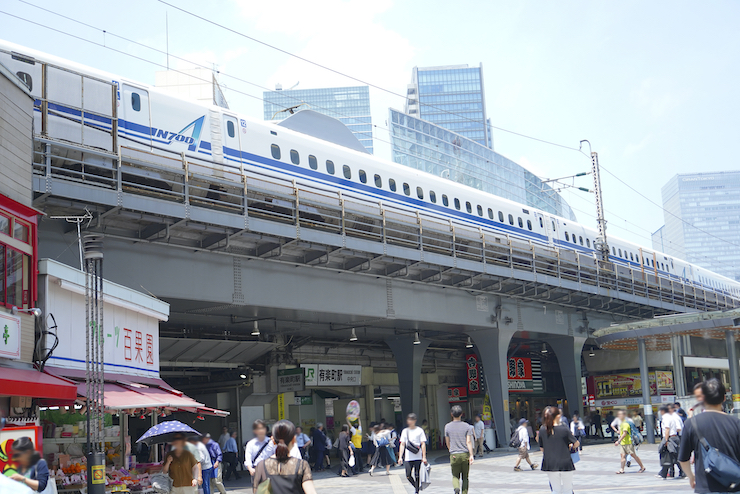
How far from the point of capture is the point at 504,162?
159500 mm

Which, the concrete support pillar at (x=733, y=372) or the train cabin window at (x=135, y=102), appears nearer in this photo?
the train cabin window at (x=135, y=102)

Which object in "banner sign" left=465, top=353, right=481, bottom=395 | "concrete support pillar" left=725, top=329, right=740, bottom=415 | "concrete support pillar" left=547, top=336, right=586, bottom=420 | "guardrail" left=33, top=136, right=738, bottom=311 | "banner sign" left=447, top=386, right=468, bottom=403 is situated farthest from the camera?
"banner sign" left=447, top=386, right=468, bottom=403

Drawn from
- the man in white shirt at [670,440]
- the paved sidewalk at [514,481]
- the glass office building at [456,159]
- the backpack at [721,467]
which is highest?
the glass office building at [456,159]

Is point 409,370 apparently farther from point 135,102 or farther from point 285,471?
point 285,471

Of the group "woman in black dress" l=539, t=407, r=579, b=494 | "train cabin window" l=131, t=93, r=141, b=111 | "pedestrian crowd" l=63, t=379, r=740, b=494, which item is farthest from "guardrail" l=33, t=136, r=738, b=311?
"woman in black dress" l=539, t=407, r=579, b=494

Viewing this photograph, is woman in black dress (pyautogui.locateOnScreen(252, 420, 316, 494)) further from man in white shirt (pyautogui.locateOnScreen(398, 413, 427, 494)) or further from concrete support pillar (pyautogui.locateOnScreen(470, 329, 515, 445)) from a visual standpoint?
concrete support pillar (pyautogui.locateOnScreen(470, 329, 515, 445))

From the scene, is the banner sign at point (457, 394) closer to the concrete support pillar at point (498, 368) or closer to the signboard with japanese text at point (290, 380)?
the concrete support pillar at point (498, 368)

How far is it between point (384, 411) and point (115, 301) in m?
28.7

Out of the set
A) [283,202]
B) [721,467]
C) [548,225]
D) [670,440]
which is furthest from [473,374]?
[721,467]

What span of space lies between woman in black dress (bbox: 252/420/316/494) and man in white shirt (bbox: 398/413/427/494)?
7.60m

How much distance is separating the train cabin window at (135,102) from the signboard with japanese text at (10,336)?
962 cm

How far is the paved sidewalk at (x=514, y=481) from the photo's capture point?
1581cm

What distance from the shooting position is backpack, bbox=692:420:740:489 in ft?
18.6

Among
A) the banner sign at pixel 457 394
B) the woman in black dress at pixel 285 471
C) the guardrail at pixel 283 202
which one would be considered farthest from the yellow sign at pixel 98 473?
the banner sign at pixel 457 394
